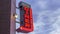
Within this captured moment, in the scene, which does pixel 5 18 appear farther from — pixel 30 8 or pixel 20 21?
pixel 30 8

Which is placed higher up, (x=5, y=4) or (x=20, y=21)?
(x=5, y=4)

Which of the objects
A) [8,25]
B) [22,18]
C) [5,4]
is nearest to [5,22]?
[8,25]

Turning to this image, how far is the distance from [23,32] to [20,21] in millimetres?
894

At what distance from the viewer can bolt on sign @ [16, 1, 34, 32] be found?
1291cm

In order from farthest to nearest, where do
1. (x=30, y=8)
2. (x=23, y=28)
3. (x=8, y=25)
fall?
1. (x=30, y=8)
2. (x=23, y=28)
3. (x=8, y=25)

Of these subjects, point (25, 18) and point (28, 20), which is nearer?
point (25, 18)

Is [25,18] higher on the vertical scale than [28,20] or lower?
higher

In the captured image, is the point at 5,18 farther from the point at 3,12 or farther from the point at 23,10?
the point at 23,10

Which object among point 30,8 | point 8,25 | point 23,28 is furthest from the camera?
point 30,8

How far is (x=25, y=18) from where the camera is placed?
13.2 metres

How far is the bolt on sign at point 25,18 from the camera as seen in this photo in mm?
12906

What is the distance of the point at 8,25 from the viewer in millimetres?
11406

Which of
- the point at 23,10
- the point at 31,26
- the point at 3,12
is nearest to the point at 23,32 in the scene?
the point at 31,26

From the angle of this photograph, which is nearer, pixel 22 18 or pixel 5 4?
pixel 5 4
